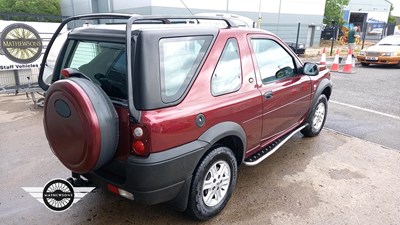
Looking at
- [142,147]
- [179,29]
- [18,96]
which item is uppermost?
[179,29]

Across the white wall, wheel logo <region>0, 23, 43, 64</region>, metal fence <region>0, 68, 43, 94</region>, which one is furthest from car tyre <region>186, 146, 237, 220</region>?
the white wall

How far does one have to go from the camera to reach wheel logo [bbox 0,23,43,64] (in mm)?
6836

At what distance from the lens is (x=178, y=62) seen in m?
2.65

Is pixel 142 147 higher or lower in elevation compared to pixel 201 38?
lower

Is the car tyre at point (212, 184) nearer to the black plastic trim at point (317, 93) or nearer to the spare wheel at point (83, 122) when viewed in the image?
the spare wheel at point (83, 122)

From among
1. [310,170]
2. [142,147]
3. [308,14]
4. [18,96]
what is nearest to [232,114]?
[142,147]

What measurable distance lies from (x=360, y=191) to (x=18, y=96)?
757 centimetres

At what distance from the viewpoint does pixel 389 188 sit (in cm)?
370

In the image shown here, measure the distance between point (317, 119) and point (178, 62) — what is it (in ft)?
10.7

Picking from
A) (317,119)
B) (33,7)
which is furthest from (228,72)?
(33,7)

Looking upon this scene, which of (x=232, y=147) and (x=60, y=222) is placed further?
(x=232, y=147)

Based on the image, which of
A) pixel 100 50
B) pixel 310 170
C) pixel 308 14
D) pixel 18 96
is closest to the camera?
pixel 100 50

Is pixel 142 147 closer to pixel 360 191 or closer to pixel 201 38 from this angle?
pixel 201 38

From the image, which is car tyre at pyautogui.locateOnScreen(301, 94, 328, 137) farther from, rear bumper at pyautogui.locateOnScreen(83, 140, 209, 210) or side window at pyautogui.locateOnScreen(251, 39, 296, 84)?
rear bumper at pyautogui.locateOnScreen(83, 140, 209, 210)
